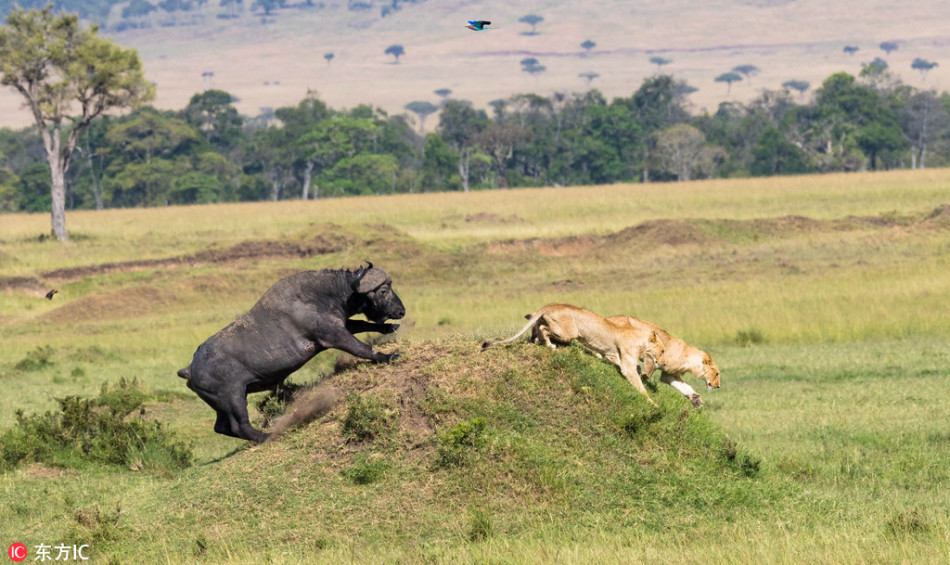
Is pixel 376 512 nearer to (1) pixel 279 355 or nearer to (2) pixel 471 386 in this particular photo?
(2) pixel 471 386

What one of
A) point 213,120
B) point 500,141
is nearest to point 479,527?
point 500,141

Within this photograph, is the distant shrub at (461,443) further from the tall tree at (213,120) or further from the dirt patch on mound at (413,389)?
the tall tree at (213,120)

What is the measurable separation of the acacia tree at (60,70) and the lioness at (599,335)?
39.5m

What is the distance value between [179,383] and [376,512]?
1194 centimetres

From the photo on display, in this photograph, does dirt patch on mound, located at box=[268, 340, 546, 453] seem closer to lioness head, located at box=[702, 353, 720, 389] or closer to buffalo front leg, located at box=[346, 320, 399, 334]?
buffalo front leg, located at box=[346, 320, 399, 334]

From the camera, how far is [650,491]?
30.5 feet

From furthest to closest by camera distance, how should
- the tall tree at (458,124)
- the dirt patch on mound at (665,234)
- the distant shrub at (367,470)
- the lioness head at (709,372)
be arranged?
the tall tree at (458,124) → the dirt patch on mound at (665,234) → the lioness head at (709,372) → the distant shrub at (367,470)

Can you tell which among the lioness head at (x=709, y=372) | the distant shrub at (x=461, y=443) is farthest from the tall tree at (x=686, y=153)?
the distant shrub at (x=461, y=443)

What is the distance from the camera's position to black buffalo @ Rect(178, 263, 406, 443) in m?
10.8

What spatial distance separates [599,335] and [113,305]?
24051 mm

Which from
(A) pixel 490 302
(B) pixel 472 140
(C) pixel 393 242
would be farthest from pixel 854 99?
(A) pixel 490 302

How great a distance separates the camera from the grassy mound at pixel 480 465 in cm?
906

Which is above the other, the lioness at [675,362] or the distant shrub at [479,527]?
the lioness at [675,362]

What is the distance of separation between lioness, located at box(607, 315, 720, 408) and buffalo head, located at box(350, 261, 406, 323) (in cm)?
201
